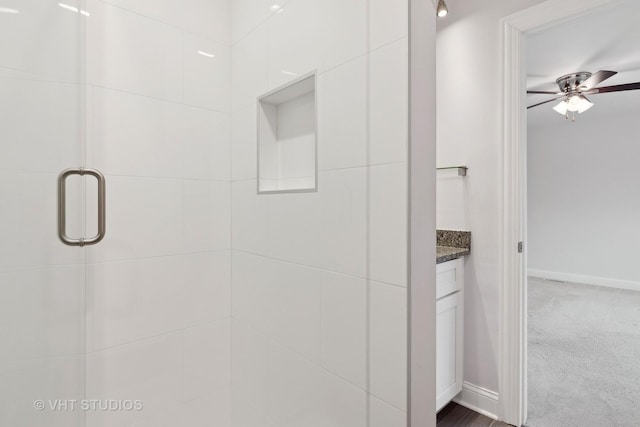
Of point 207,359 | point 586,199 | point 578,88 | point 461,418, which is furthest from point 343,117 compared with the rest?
point 586,199

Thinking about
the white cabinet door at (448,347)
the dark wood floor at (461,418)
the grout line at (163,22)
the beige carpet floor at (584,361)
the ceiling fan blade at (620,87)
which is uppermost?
the ceiling fan blade at (620,87)

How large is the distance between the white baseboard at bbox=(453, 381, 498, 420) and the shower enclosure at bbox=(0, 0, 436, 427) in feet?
4.08

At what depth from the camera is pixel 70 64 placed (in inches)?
42.2

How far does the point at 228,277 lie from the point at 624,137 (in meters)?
6.07

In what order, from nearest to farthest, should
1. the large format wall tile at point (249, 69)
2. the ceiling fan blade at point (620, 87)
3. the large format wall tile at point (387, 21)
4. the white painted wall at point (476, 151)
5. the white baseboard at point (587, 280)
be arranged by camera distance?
the large format wall tile at point (387, 21), the large format wall tile at point (249, 69), the white painted wall at point (476, 151), the ceiling fan blade at point (620, 87), the white baseboard at point (587, 280)

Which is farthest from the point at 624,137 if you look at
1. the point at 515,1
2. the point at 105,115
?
the point at 105,115

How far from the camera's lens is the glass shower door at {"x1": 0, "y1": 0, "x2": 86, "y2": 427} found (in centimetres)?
89

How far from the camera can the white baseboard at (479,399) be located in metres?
1.80

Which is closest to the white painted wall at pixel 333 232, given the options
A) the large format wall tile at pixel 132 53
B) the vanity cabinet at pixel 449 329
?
the large format wall tile at pixel 132 53

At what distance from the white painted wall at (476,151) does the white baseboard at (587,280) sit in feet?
14.9

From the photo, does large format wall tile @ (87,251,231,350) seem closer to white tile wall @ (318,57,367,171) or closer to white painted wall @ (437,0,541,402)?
white tile wall @ (318,57,367,171)

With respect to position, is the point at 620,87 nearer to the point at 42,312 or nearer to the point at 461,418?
the point at 461,418

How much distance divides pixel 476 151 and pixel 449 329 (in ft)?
3.54

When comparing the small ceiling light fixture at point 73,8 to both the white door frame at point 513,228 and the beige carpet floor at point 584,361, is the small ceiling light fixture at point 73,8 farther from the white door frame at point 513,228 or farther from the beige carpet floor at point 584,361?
the beige carpet floor at point 584,361
